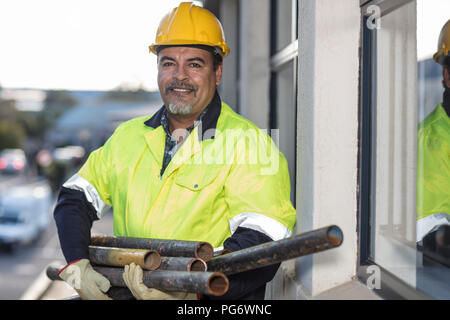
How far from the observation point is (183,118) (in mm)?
2947

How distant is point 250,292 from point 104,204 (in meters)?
0.98

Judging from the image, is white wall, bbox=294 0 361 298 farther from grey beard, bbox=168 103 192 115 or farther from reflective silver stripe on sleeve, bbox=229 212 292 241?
grey beard, bbox=168 103 192 115

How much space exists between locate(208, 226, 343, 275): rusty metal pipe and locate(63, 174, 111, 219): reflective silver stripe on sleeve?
3.20ft

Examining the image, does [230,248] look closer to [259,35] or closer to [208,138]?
[208,138]

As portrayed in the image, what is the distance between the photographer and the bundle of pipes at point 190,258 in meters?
1.65

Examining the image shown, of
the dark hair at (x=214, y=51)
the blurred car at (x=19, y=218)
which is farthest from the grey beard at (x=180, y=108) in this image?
the blurred car at (x=19, y=218)

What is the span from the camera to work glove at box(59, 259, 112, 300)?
231 centimetres

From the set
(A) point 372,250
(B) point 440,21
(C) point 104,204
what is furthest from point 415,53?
(C) point 104,204

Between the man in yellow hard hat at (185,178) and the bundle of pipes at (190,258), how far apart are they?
0.07m

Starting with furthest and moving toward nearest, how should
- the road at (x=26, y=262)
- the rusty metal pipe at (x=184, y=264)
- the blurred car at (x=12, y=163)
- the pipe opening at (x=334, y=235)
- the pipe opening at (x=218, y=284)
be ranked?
the blurred car at (x=12, y=163) → the road at (x=26, y=262) → the rusty metal pipe at (x=184, y=264) → the pipe opening at (x=218, y=284) → the pipe opening at (x=334, y=235)

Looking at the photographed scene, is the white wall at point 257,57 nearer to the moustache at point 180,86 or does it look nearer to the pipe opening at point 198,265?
the moustache at point 180,86

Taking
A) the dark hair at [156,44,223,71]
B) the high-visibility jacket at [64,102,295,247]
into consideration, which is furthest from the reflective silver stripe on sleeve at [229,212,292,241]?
the dark hair at [156,44,223,71]

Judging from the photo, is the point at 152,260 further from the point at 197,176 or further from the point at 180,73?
the point at 180,73

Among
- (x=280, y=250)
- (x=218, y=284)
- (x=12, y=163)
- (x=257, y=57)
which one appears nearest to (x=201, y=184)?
(x=218, y=284)
